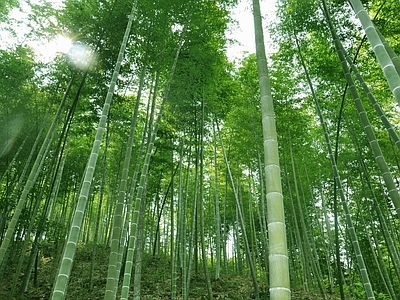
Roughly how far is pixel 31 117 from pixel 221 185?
22.7 ft

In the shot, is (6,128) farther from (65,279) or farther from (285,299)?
(285,299)

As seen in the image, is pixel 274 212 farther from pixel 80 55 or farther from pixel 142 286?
pixel 142 286

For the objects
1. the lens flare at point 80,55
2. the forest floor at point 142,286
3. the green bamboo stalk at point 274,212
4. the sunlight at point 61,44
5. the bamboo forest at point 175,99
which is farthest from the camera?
the forest floor at point 142,286

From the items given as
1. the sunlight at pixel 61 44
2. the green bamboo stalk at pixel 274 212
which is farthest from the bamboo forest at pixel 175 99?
the green bamboo stalk at pixel 274 212

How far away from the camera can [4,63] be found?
6.96 metres

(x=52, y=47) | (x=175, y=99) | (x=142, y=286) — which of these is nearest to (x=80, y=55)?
(x=52, y=47)

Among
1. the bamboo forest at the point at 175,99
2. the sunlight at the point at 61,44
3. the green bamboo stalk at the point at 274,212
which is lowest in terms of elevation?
the green bamboo stalk at the point at 274,212

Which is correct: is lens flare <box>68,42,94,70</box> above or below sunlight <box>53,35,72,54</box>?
below

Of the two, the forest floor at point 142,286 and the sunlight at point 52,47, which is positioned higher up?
the sunlight at point 52,47

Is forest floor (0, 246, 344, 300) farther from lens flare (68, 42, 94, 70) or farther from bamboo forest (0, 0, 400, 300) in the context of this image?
lens flare (68, 42, 94, 70)

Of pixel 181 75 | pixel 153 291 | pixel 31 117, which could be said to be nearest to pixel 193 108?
pixel 181 75

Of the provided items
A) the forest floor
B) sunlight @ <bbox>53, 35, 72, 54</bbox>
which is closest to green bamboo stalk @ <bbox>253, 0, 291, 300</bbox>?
sunlight @ <bbox>53, 35, 72, 54</bbox>

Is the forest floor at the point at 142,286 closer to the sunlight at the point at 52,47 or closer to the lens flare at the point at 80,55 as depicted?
the lens flare at the point at 80,55

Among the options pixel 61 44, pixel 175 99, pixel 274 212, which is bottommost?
pixel 274 212
